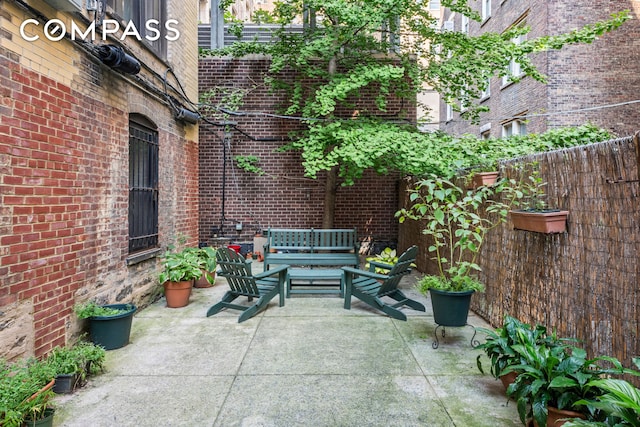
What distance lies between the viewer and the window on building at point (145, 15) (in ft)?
15.5

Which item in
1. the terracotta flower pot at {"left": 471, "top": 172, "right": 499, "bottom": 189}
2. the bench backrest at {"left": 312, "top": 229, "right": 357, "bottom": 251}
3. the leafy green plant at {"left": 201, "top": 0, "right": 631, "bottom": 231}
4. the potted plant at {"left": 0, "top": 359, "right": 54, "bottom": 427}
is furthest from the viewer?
the bench backrest at {"left": 312, "top": 229, "right": 357, "bottom": 251}

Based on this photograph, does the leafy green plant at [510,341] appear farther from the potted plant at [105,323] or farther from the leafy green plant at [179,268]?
the leafy green plant at [179,268]

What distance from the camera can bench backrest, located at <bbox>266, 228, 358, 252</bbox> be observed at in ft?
23.5

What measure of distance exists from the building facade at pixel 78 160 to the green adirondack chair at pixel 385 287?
2.78 metres

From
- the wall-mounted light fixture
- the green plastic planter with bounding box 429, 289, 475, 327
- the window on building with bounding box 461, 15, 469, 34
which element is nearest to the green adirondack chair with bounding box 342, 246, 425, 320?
the green plastic planter with bounding box 429, 289, 475, 327

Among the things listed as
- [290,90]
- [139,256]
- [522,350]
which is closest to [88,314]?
[139,256]

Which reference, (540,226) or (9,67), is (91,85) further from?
(540,226)

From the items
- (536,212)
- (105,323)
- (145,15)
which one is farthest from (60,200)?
(536,212)

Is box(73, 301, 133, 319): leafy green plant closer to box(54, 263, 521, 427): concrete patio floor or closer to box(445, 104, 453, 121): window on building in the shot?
box(54, 263, 521, 427): concrete patio floor

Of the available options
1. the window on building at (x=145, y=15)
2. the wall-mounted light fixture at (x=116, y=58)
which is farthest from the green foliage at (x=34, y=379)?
the window on building at (x=145, y=15)

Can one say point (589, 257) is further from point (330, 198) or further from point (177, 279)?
point (330, 198)

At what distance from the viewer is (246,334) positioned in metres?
4.20

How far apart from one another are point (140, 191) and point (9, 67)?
249 centimetres

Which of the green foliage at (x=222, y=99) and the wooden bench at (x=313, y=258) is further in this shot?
the green foliage at (x=222, y=99)
